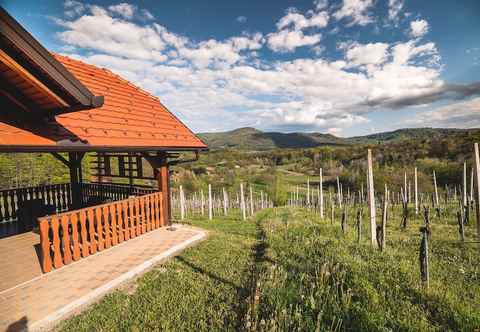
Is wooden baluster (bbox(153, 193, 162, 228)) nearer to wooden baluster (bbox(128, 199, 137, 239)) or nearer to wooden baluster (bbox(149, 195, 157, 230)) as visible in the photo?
wooden baluster (bbox(149, 195, 157, 230))

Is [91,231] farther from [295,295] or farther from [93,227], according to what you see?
[295,295]

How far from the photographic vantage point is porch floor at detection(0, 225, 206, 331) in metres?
3.56

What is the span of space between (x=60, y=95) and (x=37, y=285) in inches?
136

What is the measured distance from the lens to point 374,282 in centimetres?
452

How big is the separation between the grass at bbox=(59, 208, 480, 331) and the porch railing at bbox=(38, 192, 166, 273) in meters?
1.73

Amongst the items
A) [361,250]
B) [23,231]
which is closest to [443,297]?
[361,250]

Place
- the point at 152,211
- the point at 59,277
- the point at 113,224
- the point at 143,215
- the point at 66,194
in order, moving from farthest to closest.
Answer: the point at 66,194 → the point at 152,211 → the point at 143,215 → the point at 113,224 → the point at 59,277

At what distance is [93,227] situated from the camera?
18.4ft

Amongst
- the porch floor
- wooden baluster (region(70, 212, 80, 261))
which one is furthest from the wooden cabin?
the porch floor

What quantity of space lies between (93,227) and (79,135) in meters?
2.21

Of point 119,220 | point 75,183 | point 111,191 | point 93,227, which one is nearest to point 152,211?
point 119,220

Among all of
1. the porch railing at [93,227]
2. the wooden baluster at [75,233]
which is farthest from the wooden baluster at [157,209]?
the wooden baluster at [75,233]

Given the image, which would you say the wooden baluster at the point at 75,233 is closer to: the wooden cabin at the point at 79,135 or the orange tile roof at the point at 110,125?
the wooden cabin at the point at 79,135

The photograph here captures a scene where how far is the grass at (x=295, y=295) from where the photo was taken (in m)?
3.38
